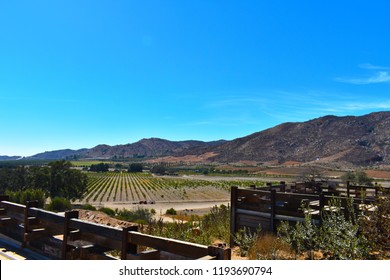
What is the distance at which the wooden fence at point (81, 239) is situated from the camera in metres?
4.22

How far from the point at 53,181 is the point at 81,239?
58.9m

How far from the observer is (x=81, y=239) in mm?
5723

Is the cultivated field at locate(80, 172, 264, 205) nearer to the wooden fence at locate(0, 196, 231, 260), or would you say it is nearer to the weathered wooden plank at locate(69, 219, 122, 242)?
the wooden fence at locate(0, 196, 231, 260)

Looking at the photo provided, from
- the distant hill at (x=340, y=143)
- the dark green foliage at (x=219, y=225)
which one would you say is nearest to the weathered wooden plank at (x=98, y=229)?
the dark green foliage at (x=219, y=225)

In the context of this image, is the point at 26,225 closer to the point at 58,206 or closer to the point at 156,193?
the point at 58,206

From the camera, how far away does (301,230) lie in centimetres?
712

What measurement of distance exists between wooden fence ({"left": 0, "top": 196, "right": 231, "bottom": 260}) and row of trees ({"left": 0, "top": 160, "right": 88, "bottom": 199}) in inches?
2156

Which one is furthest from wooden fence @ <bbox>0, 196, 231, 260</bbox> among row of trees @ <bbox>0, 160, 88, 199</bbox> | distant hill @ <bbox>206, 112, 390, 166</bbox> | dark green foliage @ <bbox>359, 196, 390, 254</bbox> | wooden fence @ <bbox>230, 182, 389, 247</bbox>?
distant hill @ <bbox>206, 112, 390, 166</bbox>

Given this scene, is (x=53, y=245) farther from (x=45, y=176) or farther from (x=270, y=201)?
(x=45, y=176)

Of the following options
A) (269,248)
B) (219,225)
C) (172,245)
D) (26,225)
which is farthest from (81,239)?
(219,225)

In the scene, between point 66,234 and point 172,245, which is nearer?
point 172,245

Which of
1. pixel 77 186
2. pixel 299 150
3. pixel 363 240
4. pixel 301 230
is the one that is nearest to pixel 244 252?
pixel 301 230

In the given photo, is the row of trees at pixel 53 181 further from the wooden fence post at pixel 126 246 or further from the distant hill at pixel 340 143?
the distant hill at pixel 340 143

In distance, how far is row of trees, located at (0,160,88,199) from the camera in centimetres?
5950
